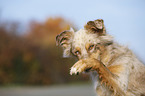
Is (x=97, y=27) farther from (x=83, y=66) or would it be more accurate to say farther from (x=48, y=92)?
(x=48, y=92)

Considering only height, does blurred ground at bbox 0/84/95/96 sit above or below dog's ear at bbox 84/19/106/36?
below

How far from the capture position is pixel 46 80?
42.5 m

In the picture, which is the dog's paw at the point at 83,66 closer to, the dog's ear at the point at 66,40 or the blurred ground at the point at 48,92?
the dog's ear at the point at 66,40

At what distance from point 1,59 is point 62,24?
13.2 m

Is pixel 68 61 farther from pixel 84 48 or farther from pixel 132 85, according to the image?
pixel 132 85

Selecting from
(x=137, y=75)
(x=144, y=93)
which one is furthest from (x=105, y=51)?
(x=144, y=93)

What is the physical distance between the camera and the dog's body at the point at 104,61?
548 cm

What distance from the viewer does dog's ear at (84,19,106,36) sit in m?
6.32

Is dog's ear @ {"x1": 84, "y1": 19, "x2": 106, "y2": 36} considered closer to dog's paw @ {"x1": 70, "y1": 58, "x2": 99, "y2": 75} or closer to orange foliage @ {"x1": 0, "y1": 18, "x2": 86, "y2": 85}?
dog's paw @ {"x1": 70, "y1": 58, "x2": 99, "y2": 75}

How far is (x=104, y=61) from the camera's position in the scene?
22.0 feet

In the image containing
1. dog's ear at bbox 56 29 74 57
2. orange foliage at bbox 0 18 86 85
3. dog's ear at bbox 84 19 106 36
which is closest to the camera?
dog's ear at bbox 84 19 106 36

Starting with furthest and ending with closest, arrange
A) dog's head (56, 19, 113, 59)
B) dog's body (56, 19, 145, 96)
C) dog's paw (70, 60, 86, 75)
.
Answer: dog's head (56, 19, 113, 59) → dog's body (56, 19, 145, 96) → dog's paw (70, 60, 86, 75)

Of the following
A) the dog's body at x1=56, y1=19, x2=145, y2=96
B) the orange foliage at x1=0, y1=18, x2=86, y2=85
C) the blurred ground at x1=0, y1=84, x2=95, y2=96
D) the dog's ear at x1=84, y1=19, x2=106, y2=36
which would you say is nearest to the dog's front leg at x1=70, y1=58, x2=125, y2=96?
the dog's body at x1=56, y1=19, x2=145, y2=96

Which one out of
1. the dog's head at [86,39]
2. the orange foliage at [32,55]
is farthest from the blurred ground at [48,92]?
the dog's head at [86,39]
